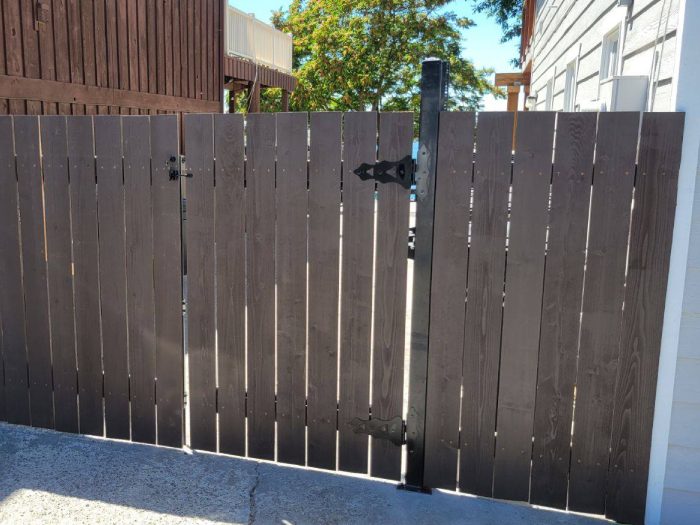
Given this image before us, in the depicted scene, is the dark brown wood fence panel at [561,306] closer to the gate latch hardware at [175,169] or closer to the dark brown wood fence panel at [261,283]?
the dark brown wood fence panel at [261,283]

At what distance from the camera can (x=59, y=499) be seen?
9.20ft

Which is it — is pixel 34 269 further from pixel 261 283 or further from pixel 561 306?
pixel 561 306

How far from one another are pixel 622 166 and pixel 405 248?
95cm

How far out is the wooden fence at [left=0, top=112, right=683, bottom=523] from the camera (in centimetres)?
258

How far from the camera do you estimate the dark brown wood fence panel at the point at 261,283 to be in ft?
9.53

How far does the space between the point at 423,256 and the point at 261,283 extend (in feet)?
2.63

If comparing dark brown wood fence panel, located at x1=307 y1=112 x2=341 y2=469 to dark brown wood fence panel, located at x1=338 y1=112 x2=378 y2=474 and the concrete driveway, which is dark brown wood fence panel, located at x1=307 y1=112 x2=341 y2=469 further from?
the concrete driveway

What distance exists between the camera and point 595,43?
16.6 feet

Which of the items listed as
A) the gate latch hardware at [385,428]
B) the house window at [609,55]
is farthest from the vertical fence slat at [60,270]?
the house window at [609,55]

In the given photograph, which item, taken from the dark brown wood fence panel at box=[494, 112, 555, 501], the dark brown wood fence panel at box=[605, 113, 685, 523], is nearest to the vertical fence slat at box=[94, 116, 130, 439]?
the dark brown wood fence panel at box=[494, 112, 555, 501]

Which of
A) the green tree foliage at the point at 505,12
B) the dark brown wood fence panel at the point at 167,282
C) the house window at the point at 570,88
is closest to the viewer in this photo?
the dark brown wood fence panel at the point at 167,282

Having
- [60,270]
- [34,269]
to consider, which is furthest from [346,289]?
[34,269]

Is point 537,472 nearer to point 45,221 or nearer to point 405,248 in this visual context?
point 405,248

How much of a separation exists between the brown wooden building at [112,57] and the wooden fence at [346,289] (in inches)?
142
